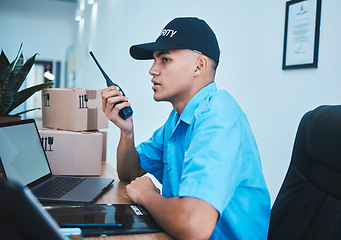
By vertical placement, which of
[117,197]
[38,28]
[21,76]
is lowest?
[117,197]

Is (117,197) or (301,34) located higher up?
(301,34)

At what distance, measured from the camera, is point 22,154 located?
41.4 inches

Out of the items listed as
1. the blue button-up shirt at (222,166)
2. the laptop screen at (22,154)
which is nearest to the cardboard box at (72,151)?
the laptop screen at (22,154)

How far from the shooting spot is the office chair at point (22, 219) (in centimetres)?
29

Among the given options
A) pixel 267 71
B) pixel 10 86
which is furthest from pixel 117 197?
pixel 267 71

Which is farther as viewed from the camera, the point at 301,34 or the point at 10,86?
the point at 301,34

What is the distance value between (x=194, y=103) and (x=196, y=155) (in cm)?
33

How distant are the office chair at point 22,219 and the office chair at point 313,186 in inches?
27.2

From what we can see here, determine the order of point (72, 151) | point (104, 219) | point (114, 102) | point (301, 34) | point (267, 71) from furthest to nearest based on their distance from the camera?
point (267, 71) < point (301, 34) < point (72, 151) < point (114, 102) < point (104, 219)

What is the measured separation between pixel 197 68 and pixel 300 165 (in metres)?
0.47

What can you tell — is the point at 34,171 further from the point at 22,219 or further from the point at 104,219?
the point at 22,219

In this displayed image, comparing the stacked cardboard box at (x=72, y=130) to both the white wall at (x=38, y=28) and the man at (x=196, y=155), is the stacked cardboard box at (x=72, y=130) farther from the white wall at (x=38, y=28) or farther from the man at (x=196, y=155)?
the white wall at (x=38, y=28)

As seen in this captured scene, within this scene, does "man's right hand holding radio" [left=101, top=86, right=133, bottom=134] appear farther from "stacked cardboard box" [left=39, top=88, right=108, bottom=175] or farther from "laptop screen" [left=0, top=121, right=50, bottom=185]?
"laptop screen" [left=0, top=121, right=50, bottom=185]

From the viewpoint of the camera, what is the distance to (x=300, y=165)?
0.97 meters
